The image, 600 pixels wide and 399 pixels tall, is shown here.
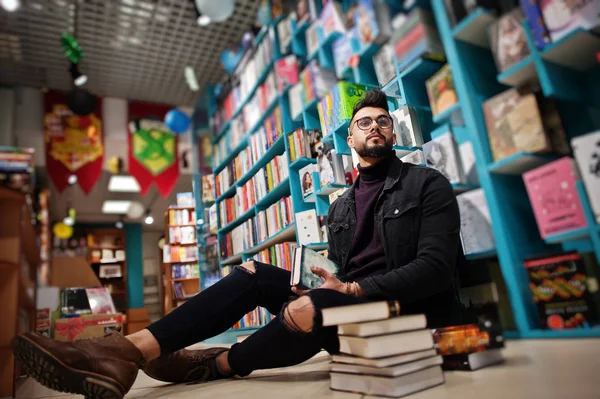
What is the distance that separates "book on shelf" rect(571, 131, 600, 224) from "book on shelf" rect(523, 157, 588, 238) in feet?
0.13

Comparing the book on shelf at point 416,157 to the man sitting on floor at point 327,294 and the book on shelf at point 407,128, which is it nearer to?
the book on shelf at point 407,128

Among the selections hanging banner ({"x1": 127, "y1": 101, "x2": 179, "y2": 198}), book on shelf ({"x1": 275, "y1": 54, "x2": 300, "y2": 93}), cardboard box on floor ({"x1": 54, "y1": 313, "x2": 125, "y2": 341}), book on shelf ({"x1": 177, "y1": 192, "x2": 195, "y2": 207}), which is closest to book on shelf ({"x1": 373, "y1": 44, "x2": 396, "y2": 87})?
book on shelf ({"x1": 275, "y1": 54, "x2": 300, "y2": 93})

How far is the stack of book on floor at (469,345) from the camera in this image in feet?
3.07

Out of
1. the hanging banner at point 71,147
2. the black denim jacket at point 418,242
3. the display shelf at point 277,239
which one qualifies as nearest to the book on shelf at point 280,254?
the display shelf at point 277,239

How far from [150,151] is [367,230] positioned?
12.4 feet

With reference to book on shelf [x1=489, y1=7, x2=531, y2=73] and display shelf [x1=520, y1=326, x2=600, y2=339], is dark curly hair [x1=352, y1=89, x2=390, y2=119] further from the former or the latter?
display shelf [x1=520, y1=326, x2=600, y2=339]

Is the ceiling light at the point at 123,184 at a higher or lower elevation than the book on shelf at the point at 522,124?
higher

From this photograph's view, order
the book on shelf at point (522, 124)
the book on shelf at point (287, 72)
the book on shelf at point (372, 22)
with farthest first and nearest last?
the book on shelf at point (287, 72)
the book on shelf at point (372, 22)
the book on shelf at point (522, 124)

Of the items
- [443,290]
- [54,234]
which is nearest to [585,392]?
[443,290]

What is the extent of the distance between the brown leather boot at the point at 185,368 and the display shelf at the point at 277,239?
4.10 ft

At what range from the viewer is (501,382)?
0.81m

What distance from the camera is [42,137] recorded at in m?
4.41

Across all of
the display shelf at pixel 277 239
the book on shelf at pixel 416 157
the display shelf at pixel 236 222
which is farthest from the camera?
the display shelf at pixel 236 222

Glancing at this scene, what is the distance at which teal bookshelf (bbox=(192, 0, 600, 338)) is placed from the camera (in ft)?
3.52
